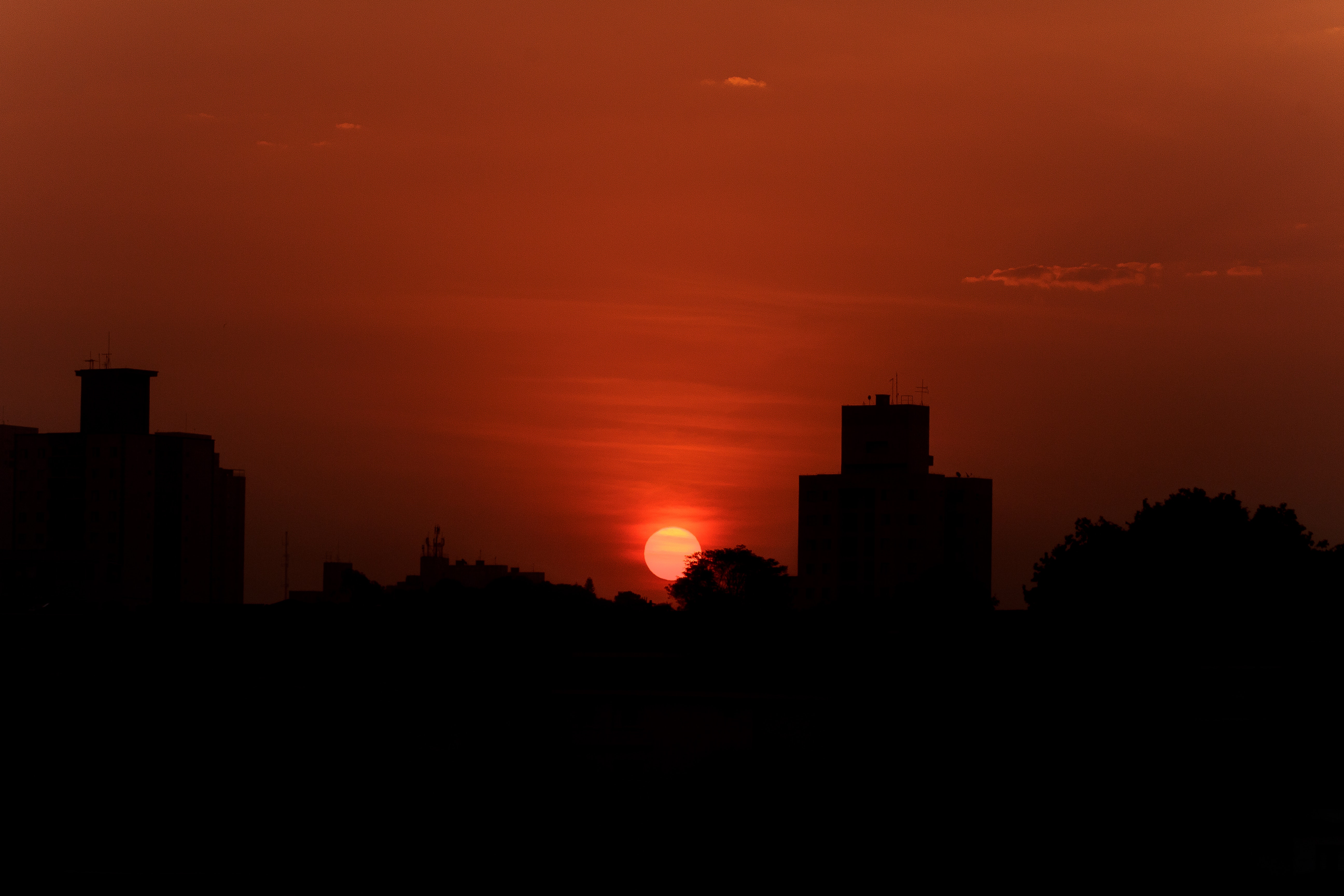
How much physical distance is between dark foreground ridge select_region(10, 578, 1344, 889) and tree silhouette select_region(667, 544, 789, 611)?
6550 cm

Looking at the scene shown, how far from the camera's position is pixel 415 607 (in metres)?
50.8

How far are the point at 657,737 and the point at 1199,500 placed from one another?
127 ft

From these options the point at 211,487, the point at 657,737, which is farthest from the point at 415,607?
the point at 211,487

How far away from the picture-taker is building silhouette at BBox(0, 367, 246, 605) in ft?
443

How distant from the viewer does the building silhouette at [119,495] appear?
13488 centimetres

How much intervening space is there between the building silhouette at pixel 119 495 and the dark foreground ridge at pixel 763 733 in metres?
105

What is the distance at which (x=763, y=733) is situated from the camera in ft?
100.0

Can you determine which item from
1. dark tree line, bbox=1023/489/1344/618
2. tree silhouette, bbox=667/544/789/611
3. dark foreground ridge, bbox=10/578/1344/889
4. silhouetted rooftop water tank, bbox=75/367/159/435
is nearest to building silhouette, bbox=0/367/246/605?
silhouetted rooftop water tank, bbox=75/367/159/435

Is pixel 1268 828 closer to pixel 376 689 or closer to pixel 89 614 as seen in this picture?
pixel 376 689

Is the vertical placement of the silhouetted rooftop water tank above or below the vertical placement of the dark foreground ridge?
above

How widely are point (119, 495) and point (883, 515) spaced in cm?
6608

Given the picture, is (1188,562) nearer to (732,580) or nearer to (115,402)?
(732,580)

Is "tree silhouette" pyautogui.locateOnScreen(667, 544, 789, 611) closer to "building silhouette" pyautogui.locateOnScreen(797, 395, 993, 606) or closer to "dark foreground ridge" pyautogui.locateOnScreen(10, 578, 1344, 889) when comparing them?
"building silhouette" pyautogui.locateOnScreen(797, 395, 993, 606)

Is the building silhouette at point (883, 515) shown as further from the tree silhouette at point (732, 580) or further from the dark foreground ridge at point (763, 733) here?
the dark foreground ridge at point (763, 733)
